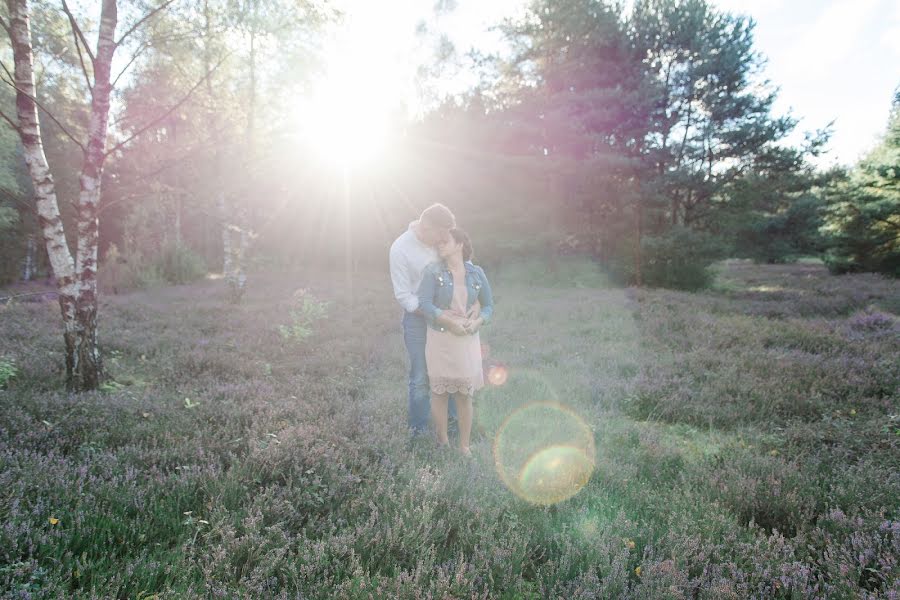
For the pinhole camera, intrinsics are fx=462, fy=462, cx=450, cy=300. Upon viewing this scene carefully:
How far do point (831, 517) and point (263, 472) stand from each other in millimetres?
4053

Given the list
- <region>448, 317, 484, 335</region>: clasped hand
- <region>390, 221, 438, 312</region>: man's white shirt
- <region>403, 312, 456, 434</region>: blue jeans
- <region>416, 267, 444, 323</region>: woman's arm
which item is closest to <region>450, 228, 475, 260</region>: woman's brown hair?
<region>390, 221, 438, 312</region>: man's white shirt

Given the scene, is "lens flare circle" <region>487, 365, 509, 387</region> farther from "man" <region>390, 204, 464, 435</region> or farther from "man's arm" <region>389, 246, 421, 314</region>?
"man's arm" <region>389, 246, 421, 314</region>

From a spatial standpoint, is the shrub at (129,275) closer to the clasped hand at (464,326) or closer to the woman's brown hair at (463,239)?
the woman's brown hair at (463,239)

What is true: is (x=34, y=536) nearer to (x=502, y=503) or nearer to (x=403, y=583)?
(x=403, y=583)

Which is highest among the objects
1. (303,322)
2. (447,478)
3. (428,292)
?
(428,292)

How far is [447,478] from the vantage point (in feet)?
11.9

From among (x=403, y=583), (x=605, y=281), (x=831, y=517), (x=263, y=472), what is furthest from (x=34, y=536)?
(x=605, y=281)

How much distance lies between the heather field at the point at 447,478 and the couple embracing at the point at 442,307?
599 mm

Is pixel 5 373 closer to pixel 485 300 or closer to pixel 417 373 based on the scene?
pixel 417 373

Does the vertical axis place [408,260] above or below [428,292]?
above

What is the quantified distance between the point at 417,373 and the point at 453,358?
614 mm

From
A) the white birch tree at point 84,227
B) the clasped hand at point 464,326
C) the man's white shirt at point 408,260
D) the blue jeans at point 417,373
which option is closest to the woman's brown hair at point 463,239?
the man's white shirt at point 408,260

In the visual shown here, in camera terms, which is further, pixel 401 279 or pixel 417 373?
pixel 417 373

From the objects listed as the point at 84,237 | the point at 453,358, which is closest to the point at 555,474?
the point at 453,358
